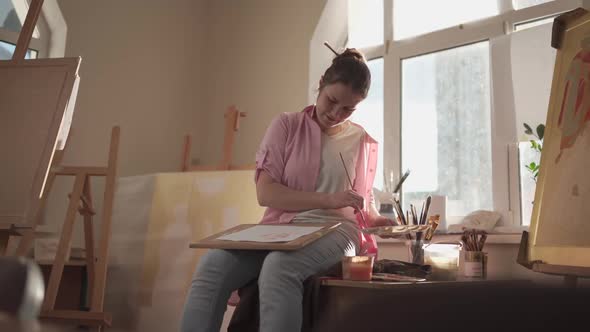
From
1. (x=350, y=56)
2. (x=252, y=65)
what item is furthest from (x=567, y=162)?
(x=252, y=65)

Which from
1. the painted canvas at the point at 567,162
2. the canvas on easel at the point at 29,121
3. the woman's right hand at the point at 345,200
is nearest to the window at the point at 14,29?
the canvas on easel at the point at 29,121

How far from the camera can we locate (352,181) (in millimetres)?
1570

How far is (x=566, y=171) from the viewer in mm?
1339

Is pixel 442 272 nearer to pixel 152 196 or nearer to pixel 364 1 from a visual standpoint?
pixel 152 196


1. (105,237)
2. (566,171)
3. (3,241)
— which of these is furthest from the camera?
(105,237)

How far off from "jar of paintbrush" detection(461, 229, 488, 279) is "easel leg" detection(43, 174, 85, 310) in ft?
4.48

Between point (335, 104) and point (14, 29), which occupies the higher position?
point (14, 29)

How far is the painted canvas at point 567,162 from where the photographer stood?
1257 mm

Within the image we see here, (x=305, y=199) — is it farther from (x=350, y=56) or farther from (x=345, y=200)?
(x=350, y=56)

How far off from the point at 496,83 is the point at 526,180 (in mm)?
386

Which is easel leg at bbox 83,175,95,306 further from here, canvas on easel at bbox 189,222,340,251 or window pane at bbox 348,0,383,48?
window pane at bbox 348,0,383,48

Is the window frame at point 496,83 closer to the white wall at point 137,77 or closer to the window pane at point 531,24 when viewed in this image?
the window pane at point 531,24

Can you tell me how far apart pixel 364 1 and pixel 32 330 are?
263 cm

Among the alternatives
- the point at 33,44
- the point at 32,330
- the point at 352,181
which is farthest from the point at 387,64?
the point at 32,330
